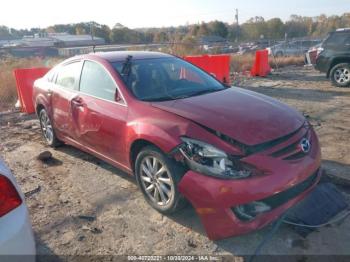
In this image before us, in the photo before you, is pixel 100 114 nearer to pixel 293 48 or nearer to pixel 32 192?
pixel 32 192

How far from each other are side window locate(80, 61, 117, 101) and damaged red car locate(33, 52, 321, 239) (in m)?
0.01

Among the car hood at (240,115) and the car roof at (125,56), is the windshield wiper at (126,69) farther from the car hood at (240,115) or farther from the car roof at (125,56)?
the car hood at (240,115)

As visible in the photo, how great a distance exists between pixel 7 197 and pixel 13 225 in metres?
0.19

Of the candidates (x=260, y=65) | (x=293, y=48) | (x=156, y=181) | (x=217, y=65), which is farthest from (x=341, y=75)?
(x=293, y=48)

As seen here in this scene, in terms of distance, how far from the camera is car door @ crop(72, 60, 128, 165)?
3.91 m

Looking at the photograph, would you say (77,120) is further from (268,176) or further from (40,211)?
(268,176)

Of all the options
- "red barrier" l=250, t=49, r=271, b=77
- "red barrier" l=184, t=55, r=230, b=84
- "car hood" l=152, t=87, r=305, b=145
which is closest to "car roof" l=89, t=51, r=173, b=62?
"car hood" l=152, t=87, r=305, b=145

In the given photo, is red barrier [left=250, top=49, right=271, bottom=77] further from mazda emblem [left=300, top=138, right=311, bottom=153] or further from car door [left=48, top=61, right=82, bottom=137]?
mazda emblem [left=300, top=138, right=311, bottom=153]

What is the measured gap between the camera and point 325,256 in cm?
288

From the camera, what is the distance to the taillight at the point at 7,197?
2152mm

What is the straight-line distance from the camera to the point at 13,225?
6.93 feet

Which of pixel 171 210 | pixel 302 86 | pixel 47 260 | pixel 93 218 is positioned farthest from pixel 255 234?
pixel 302 86

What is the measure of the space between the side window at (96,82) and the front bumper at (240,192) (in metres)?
1.67

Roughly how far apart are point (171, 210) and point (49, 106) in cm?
312
